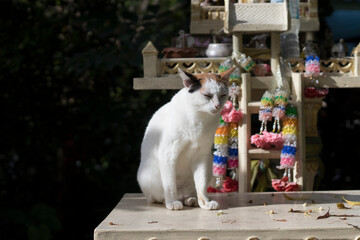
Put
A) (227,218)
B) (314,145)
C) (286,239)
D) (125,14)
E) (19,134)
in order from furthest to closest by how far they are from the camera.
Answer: (19,134), (125,14), (314,145), (227,218), (286,239)

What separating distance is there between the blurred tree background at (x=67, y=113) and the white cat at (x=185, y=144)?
1.81 m

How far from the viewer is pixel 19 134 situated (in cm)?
534

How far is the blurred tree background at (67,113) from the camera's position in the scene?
4.93 m

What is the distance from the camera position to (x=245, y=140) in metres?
3.55

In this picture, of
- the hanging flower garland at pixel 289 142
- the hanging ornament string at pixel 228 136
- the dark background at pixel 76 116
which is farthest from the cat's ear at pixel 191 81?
the dark background at pixel 76 116

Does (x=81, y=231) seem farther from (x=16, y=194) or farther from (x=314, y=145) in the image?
(x=314, y=145)

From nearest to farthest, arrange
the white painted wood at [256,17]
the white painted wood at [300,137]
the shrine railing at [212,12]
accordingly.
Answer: the white painted wood at [256,17] < the white painted wood at [300,137] < the shrine railing at [212,12]

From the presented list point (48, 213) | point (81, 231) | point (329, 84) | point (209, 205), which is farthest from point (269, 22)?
point (81, 231)

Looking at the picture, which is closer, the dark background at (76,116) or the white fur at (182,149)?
the white fur at (182,149)

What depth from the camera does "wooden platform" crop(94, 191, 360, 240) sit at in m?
2.42

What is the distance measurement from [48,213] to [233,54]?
258 centimetres

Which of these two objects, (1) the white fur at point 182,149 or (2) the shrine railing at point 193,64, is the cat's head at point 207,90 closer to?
(1) the white fur at point 182,149

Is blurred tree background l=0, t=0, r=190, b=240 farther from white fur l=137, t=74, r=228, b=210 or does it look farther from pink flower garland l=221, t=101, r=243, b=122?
white fur l=137, t=74, r=228, b=210

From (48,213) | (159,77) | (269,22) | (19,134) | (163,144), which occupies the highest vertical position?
(269,22)
